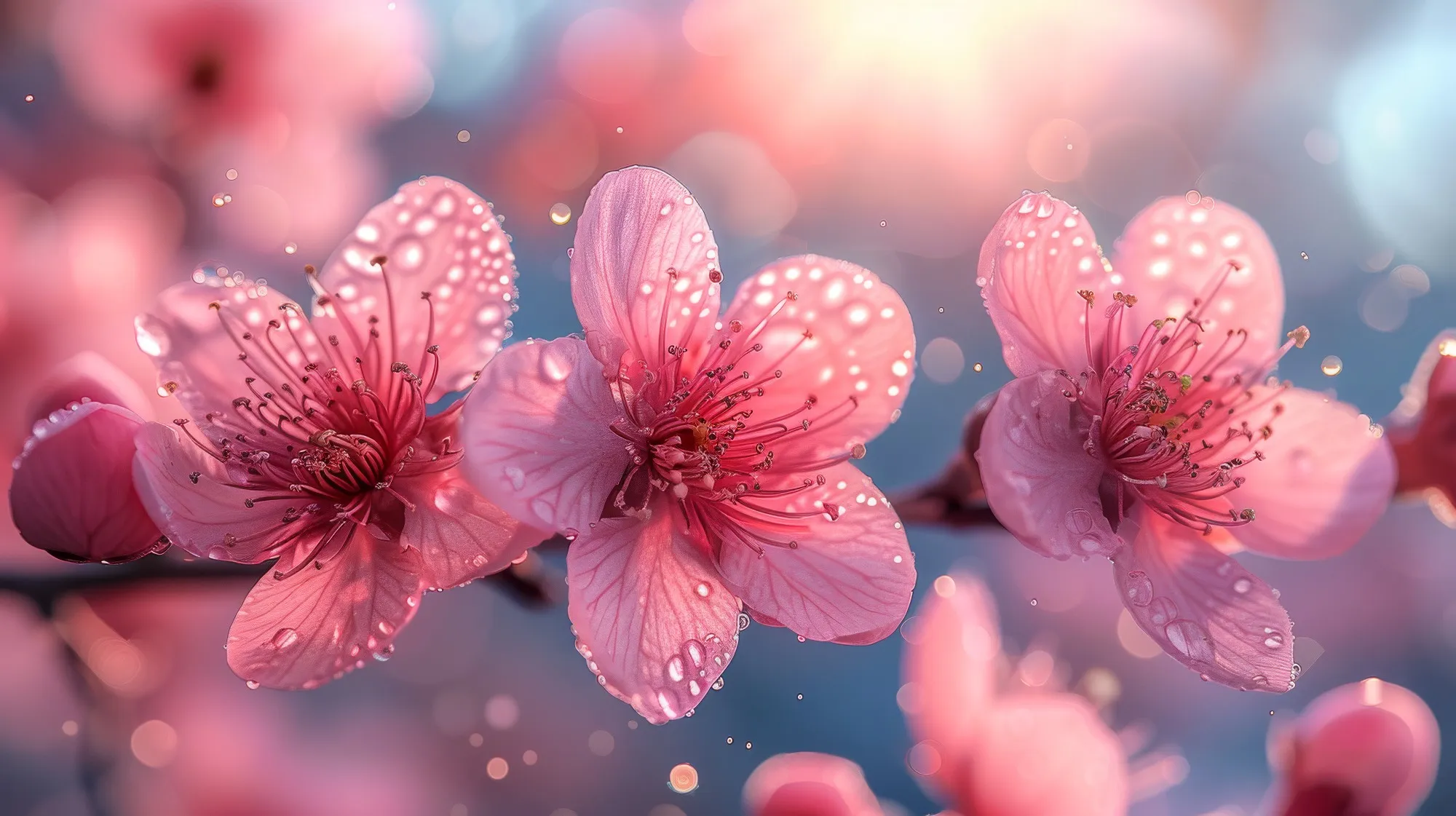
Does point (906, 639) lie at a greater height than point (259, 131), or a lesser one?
lesser

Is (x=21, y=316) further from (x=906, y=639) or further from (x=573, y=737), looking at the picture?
(x=906, y=639)

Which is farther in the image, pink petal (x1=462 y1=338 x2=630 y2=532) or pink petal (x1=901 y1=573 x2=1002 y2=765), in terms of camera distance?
pink petal (x1=901 y1=573 x2=1002 y2=765)

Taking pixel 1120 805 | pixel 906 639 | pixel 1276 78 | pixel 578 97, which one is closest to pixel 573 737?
pixel 906 639

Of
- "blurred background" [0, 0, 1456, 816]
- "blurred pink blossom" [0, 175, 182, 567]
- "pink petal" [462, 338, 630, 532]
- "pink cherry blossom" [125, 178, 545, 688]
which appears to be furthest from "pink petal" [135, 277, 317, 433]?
"blurred pink blossom" [0, 175, 182, 567]

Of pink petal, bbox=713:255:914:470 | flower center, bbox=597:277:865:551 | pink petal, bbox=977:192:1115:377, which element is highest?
pink petal, bbox=977:192:1115:377

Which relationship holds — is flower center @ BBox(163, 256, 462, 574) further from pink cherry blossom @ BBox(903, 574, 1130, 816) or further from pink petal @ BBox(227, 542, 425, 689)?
pink cherry blossom @ BBox(903, 574, 1130, 816)

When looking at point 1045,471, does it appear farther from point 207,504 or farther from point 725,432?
point 207,504

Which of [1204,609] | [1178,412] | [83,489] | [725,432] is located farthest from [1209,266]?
[83,489]

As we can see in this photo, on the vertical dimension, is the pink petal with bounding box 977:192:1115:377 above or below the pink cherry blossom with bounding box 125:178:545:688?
above
